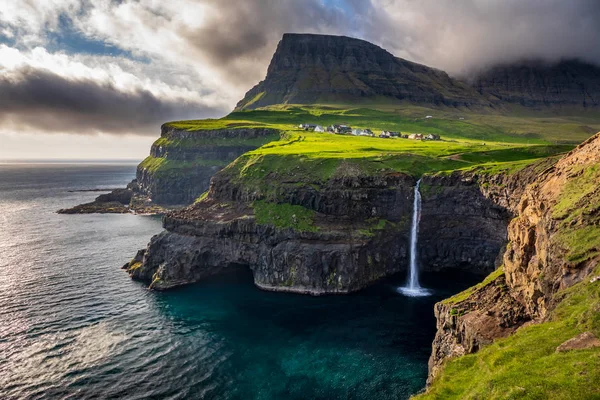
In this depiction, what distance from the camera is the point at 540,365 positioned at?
22.0 meters

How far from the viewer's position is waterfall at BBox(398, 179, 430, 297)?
83.9 m

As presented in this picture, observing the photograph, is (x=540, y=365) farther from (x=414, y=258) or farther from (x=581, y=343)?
(x=414, y=258)

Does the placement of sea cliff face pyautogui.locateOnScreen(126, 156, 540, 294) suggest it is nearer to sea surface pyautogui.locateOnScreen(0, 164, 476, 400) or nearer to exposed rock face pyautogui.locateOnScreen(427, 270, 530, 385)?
sea surface pyautogui.locateOnScreen(0, 164, 476, 400)

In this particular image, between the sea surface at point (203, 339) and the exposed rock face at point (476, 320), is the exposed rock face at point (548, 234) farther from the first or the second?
the sea surface at point (203, 339)

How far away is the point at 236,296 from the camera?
3322 inches

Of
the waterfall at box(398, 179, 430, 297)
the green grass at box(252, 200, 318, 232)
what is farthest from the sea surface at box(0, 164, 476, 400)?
the green grass at box(252, 200, 318, 232)

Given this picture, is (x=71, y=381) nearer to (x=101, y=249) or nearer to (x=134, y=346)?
(x=134, y=346)

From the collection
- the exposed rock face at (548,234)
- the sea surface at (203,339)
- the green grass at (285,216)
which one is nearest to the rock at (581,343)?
the exposed rock face at (548,234)

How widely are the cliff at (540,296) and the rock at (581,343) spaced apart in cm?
9

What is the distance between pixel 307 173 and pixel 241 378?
6216cm

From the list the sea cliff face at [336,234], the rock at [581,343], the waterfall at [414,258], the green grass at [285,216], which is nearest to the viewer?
the rock at [581,343]

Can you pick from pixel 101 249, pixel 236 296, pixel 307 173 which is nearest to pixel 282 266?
pixel 236 296

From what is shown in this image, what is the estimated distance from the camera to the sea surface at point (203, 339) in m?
50.2

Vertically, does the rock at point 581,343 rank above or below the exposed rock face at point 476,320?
above
